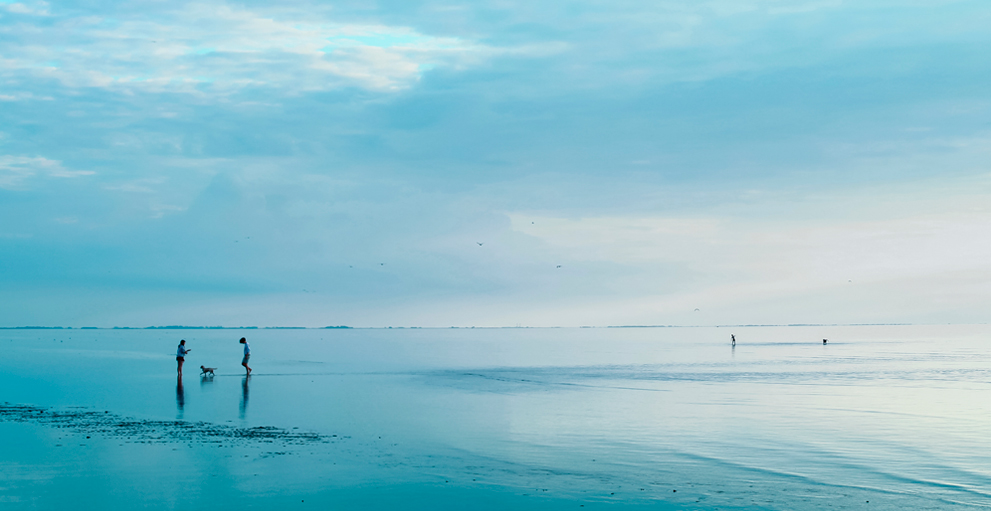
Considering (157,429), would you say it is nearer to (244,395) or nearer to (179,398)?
(179,398)

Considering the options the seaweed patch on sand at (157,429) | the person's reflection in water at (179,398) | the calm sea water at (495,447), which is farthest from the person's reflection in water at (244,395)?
the seaweed patch on sand at (157,429)

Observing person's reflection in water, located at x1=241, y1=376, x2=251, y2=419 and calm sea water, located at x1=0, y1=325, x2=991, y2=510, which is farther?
person's reflection in water, located at x1=241, y1=376, x2=251, y2=419

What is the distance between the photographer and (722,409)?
107 feet

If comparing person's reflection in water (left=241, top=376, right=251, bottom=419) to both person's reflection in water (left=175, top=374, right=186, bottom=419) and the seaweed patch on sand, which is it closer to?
person's reflection in water (left=175, top=374, right=186, bottom=419)

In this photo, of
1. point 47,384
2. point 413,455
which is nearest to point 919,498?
point 413,455

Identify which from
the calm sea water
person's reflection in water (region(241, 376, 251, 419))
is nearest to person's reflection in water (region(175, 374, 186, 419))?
the calm sea water

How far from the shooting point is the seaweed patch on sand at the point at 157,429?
22.9m

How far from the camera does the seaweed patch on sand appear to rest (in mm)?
22859

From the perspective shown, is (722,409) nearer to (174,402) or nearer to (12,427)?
(174,402)

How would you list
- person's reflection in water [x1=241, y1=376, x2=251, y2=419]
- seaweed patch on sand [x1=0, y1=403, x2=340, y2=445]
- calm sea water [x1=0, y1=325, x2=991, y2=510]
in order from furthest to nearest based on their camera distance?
person's reflection in water [x1=241, y1=376, x2=251, y2=419] → seaweed patch on sand [x1=0, y1=403, x2=340, y2=445] → calm sea water [x1=0, y1=325, x2=991, y2=510]

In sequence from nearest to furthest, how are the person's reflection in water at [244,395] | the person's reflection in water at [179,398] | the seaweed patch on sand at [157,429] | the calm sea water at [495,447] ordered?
the calm sea water at [495,447], the seaweed patch on sand at [157,429], the person's reflection in water at [179,398], the person's reflection in water at [244,395]

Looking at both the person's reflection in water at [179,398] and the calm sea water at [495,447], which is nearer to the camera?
the calm sea water at [495,447]

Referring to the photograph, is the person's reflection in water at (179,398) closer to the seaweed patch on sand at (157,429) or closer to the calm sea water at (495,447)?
the calm sea water at (495,447)

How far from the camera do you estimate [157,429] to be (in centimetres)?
2486
